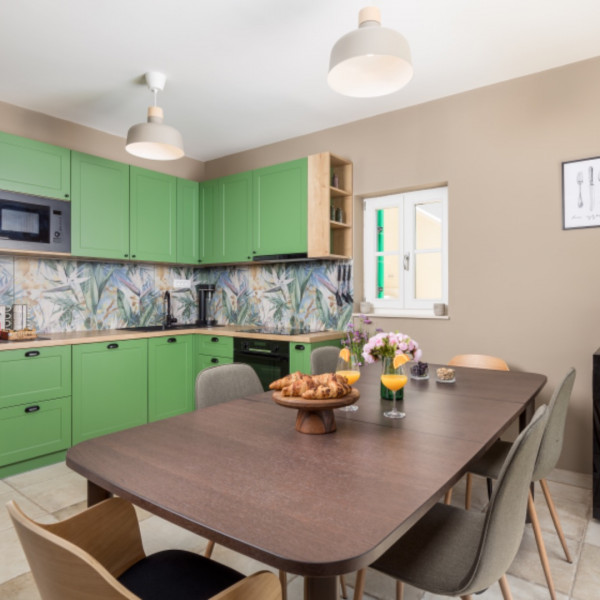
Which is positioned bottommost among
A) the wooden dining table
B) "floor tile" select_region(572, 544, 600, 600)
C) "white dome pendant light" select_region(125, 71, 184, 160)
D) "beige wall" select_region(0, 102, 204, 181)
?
"floor tile" select_region(572, 544, 600, 600)

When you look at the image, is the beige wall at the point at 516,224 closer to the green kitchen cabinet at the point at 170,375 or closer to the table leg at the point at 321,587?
the green kitchen cabinet at the point at 170,375

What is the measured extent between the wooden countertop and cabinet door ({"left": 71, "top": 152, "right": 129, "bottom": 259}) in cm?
67

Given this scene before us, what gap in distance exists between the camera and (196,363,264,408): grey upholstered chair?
1.96m

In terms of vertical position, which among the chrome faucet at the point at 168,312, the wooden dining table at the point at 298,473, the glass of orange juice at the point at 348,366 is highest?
the chrome faucet at the point at 168,312

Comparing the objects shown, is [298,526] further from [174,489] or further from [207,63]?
[207,63]

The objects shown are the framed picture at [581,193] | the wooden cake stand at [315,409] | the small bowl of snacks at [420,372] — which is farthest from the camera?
the framed picture at [581,193]

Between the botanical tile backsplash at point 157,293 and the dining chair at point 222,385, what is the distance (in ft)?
6.18

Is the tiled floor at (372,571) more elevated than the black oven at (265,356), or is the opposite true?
the black oven at (265,356)

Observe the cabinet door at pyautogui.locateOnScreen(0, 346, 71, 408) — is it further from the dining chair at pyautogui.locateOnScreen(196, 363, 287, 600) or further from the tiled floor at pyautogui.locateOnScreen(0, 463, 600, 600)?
the dining chair at pyautogui.locateOnScreen(196, 363, 287, 600)

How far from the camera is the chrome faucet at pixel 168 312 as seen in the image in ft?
14.8

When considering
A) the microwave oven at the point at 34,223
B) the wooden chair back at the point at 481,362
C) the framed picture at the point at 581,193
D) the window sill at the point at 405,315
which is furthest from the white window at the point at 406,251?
the microwave oven at the point at 34,223

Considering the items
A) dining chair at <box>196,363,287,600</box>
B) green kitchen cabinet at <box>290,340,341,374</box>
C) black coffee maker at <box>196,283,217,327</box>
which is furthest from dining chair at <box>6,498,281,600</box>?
black coffee maker at <box>196,283,217,327</box>

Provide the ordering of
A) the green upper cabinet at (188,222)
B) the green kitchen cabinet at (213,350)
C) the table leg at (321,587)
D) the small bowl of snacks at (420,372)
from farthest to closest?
1. the green upper cabinet at (188,222)
2. the green kitchen cabinet at (213,350)
3. the small bowl of snacks at (420,372)
4. the table leg at (321,587)

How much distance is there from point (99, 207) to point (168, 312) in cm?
127
